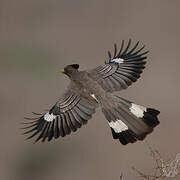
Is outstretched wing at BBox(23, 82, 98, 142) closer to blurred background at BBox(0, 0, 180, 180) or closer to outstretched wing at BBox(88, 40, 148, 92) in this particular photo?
outstretched wing at BBox(88, 40, 148, 92)

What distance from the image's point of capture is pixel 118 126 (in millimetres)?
7129

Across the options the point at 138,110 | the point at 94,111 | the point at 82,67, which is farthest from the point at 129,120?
the point at 82,67

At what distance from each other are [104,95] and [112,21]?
6.90m

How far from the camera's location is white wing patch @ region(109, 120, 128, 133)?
7066mm

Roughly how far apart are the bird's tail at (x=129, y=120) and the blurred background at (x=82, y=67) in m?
2.69

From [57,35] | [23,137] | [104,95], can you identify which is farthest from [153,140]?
[57,35]

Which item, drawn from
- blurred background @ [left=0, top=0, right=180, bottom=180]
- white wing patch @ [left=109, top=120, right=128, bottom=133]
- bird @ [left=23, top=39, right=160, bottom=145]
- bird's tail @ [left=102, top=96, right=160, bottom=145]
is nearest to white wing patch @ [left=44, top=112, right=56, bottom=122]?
bird @ [left=23, top=39, right=160, bottom=145]

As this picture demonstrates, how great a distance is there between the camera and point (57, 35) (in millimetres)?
13953

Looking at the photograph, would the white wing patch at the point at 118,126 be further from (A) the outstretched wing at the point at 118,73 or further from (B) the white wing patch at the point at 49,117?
(B) the white wing patch at the point at 49,117

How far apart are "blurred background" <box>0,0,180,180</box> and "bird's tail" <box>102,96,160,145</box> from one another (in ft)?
8.82

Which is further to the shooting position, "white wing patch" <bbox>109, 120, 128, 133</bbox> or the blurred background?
the blurred background

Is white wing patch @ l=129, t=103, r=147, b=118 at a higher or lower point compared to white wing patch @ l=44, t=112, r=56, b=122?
higher

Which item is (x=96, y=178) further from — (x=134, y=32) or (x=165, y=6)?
(x=165, y=6)

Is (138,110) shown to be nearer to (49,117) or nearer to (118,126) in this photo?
(118,126)
